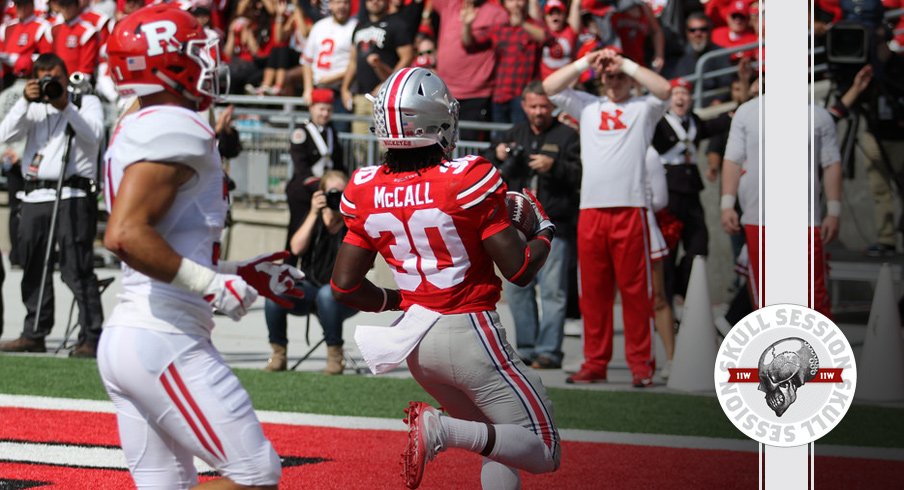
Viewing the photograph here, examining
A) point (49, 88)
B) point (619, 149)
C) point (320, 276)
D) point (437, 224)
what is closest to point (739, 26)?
point (619, 149)

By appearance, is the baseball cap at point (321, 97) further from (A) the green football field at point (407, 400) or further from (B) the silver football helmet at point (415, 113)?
(B) the silver football helmet at point (415, 113)

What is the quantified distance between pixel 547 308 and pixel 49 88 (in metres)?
3.67

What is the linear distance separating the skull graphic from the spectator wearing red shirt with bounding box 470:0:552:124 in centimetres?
902

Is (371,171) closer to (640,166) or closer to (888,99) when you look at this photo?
(640,166)

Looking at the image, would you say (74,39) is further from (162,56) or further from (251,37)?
(162,56)

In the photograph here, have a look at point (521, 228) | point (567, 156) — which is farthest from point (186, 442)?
point (567, 156)

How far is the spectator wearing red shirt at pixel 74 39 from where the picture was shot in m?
12.8

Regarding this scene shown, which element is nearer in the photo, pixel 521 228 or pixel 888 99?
pixel 521 228

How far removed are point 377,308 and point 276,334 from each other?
14.4 ft

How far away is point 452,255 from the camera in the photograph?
15.2 ft

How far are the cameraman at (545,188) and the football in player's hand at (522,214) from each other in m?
4.28

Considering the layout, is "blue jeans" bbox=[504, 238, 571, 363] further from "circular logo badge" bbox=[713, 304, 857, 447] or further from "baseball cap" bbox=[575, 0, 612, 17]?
"circular logo badge" bbox=[713, 304, 857, 447]

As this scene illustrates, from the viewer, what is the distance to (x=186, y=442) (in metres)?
3.75

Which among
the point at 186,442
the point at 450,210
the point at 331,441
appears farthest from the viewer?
the point at 331,441
